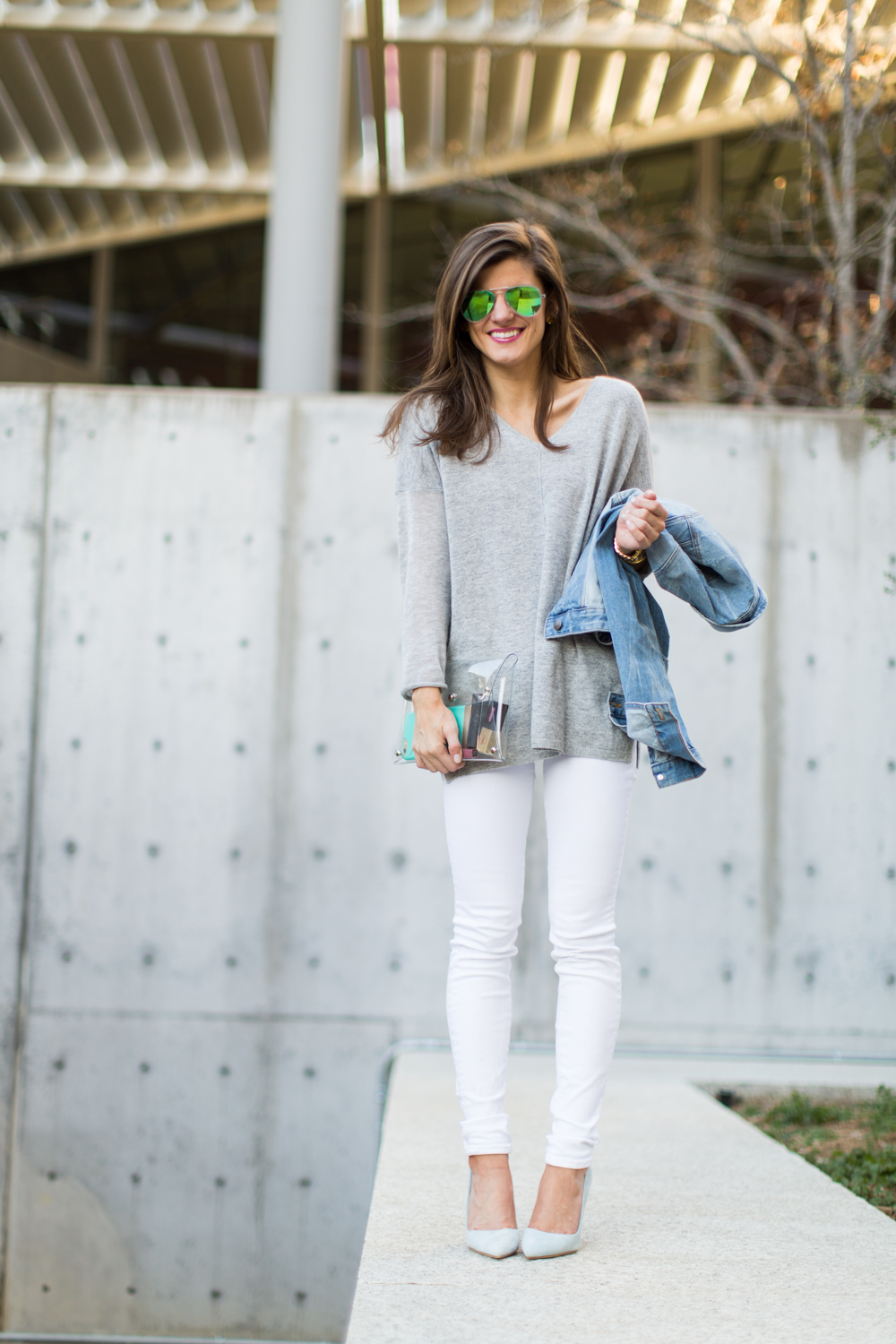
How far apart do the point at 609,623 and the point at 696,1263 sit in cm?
105

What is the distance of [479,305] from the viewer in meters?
2.00

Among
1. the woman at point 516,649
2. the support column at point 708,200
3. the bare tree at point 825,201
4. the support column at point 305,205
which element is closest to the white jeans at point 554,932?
the woman at point 516,649

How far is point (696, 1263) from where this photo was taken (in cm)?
188

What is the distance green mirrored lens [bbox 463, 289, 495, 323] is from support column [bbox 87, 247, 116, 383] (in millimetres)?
13140

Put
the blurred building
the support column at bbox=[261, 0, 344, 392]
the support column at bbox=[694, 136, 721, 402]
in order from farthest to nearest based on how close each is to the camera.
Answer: the support column at bbox=[694, 136, 721, 402], the blurred building, the support column at bbox=[261, 0, 344, 392]

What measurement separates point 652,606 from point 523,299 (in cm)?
57

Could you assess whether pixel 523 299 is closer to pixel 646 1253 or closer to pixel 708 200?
pixel 646 1253

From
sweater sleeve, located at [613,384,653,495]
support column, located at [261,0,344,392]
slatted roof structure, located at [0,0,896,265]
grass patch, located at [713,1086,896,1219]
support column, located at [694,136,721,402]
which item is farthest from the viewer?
support column, located at [694,136,721,402]

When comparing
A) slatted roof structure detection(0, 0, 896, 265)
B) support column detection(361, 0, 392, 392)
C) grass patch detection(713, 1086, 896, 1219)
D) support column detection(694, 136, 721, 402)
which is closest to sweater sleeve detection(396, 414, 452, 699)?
grass patch detection(713, 1086, 896, 1219)

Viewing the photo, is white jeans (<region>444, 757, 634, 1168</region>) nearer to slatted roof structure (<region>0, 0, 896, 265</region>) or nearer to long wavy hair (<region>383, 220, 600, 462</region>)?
long wavy hair (<region>383, 220, 600, 462</region>)

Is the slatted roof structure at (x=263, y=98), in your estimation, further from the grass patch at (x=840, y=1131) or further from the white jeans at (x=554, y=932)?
the white jeans at (x=554, y=932)

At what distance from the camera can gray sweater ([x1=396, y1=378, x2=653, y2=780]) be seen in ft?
6.40

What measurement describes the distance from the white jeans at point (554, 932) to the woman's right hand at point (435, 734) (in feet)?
0.23

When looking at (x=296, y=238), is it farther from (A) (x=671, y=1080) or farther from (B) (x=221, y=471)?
(A) (x=671, y=1080)
